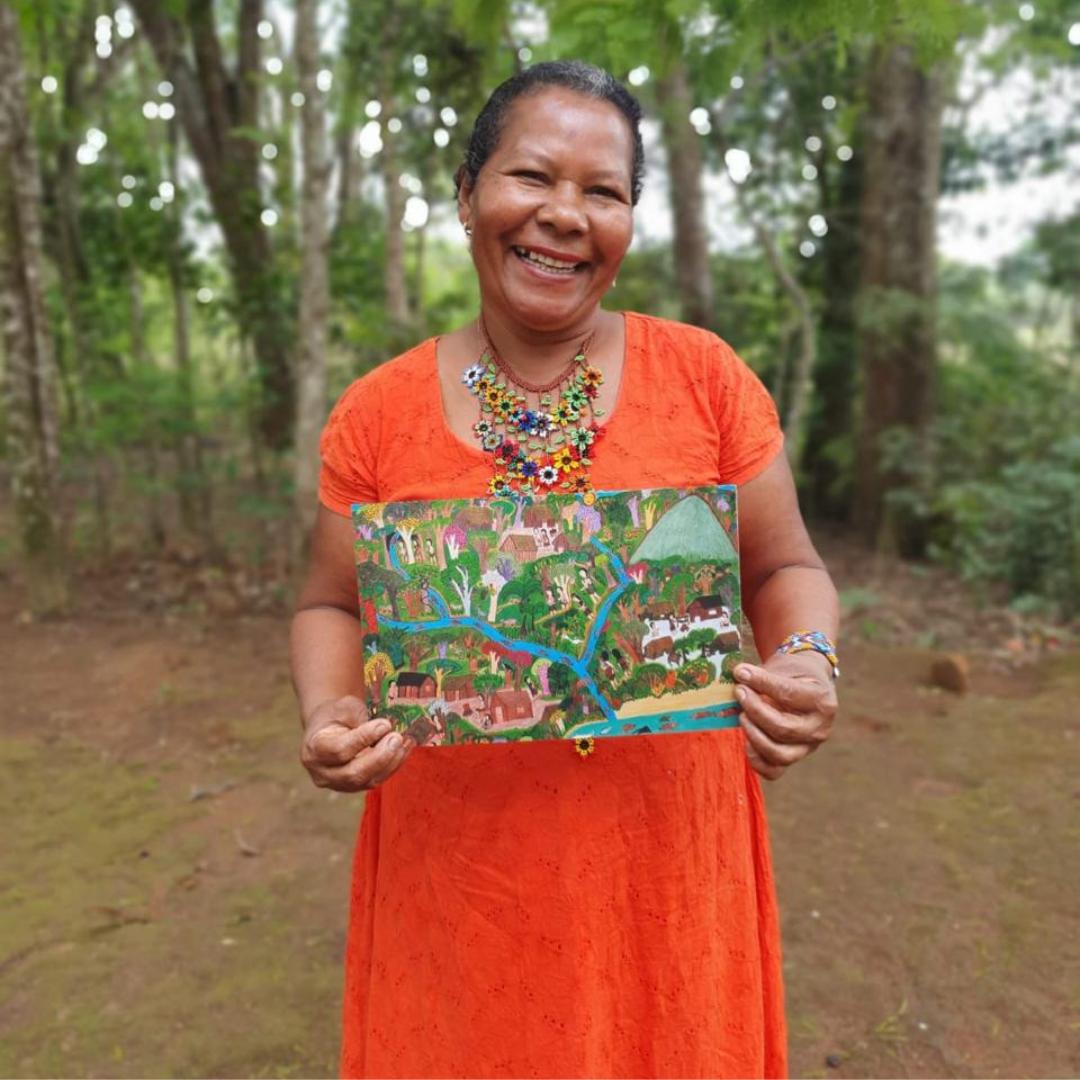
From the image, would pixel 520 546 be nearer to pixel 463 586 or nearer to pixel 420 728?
pixel 463 586

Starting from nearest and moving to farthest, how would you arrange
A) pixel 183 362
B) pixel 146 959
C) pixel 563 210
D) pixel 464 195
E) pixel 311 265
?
1. pixel 563 210
2. pixel 464 195
3. pixel 146 959
4. pixel 311 265
5. pixel 183 362

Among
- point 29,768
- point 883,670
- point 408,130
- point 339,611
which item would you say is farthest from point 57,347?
point 339,611

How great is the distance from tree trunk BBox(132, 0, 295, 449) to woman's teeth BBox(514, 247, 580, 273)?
7455 mm

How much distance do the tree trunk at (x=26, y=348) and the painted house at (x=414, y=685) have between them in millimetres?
6496

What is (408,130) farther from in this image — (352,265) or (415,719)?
(415,719)

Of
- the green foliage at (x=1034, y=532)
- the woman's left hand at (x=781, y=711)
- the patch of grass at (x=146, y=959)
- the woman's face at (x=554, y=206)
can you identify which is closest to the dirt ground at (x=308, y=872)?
the patch of grass at (x=146, y=959)

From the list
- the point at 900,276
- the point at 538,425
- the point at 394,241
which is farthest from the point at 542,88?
the point at 900,276

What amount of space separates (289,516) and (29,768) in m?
4.03

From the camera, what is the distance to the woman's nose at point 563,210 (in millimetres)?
1594

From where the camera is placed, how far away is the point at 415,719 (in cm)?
148

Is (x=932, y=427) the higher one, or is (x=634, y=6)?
(x=634, y=6)

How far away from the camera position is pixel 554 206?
63.1 inches

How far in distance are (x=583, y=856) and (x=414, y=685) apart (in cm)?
50

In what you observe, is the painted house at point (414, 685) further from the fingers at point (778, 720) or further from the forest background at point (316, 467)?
the forest background at point (316, 467)
